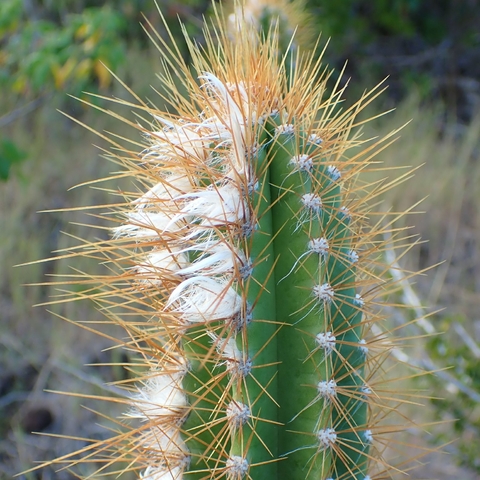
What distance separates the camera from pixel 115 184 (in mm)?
4484

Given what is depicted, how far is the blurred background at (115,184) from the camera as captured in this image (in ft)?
8.75

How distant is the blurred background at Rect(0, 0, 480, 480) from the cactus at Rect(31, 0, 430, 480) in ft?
1.26

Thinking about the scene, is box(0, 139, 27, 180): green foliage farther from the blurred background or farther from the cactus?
the cactus

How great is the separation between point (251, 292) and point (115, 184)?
142 inches

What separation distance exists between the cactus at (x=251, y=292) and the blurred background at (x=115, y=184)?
0.38 meters

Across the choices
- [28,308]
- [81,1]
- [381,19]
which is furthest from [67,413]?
[381,19]

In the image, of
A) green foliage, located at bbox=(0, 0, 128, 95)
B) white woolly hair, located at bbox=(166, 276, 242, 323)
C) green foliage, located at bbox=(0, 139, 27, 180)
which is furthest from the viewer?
green foliage, located at bbox=(0, 0, 128, 95)

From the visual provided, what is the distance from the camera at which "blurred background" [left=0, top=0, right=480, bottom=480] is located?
2666 millimetres

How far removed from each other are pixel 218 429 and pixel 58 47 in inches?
113

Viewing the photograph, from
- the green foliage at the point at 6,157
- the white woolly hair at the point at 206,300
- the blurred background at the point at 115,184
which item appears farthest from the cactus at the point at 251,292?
the green foliage at the point at 6,157

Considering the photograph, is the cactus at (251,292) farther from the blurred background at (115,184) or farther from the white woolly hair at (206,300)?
the blurred background at (115,184)

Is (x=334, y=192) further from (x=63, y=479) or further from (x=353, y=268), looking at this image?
(x=63, y=479)

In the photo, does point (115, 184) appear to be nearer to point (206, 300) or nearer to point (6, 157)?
point (6, 157)

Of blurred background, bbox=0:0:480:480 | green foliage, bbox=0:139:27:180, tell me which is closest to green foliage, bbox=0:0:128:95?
blurred background, bbox=0:0:480:480
